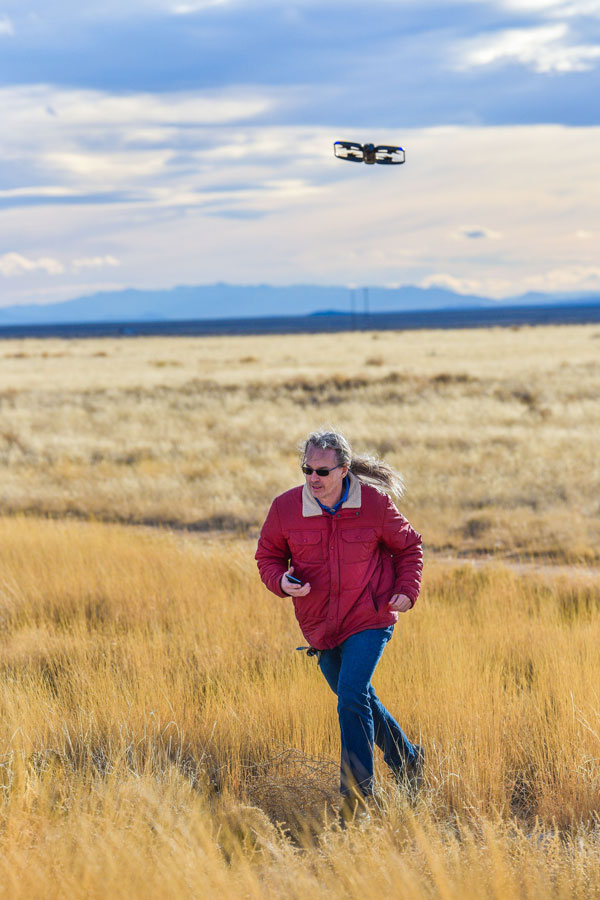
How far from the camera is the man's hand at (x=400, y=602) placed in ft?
11.8

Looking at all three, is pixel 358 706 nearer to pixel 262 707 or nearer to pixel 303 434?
pixel 262 707

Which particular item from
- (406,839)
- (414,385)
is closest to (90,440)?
(414,385)

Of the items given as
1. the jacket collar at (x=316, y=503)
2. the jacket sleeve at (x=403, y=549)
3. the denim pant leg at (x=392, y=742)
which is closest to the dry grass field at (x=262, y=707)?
the denim pant leg at (x=392, y=742)

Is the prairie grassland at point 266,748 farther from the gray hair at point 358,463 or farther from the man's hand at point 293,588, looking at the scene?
the gray hair at point 358,463

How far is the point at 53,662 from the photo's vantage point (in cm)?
571

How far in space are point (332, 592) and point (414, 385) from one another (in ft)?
81.5

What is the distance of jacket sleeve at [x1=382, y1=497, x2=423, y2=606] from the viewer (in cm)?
368

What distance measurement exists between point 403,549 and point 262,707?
4.64 ft

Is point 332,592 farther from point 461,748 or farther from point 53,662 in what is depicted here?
point 53,662

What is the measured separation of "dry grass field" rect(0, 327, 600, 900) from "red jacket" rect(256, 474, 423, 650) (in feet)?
2.42

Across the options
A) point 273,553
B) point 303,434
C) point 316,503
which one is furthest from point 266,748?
point 303,434

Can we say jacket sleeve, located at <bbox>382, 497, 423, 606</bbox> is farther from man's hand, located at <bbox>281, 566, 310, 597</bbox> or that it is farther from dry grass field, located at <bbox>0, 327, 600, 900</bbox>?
dry grass field, located at <bbox>0, 327, 600, 900</bbox>

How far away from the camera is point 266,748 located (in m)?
4.33

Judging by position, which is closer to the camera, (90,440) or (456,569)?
(456,569)
